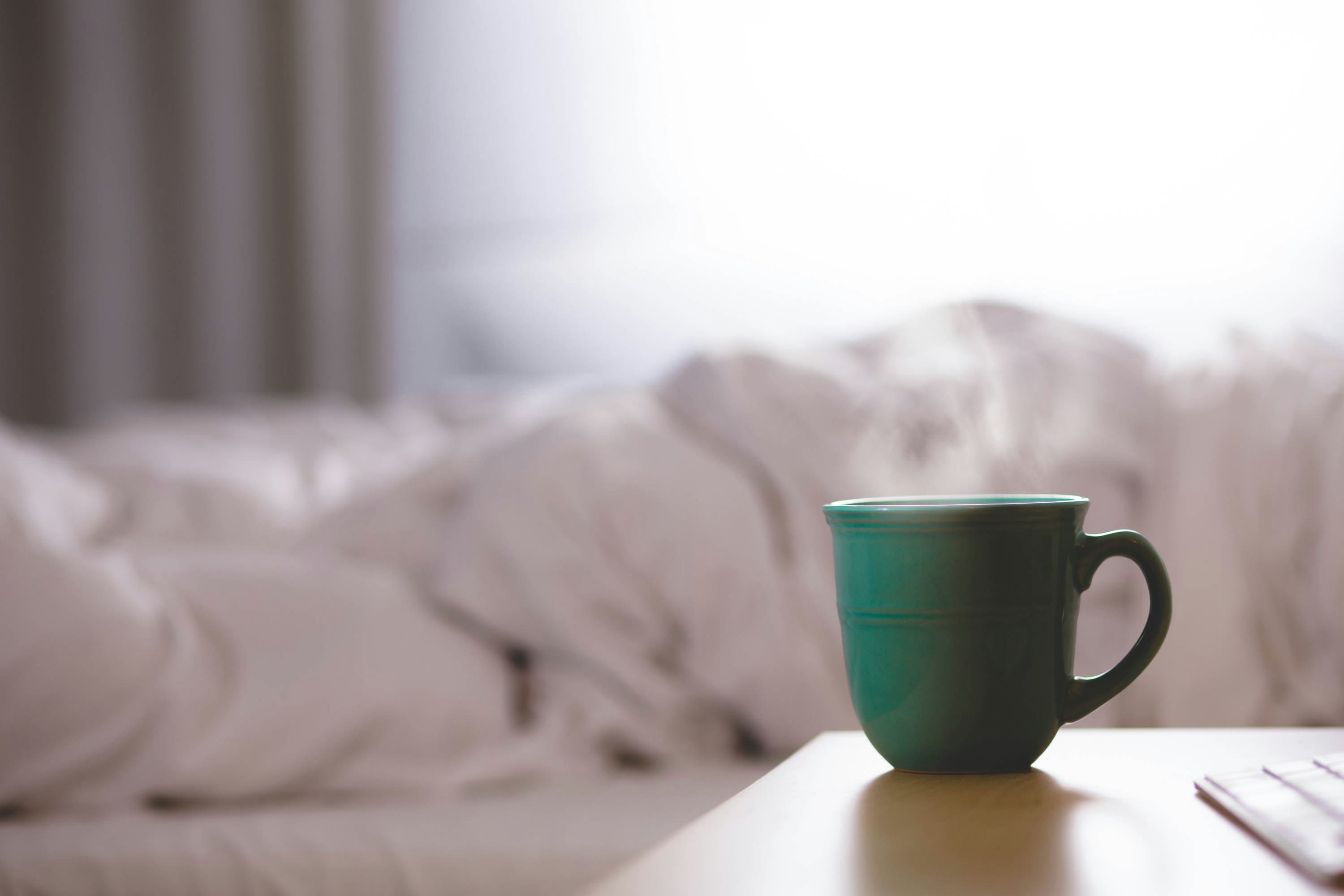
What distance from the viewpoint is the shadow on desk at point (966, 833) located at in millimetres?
234

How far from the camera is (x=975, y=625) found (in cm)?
32

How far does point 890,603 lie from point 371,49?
8.17ft

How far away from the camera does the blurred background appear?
1.60m

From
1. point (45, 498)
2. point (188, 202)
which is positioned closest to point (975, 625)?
point (45, 498)

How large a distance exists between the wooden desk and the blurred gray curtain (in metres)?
2.32

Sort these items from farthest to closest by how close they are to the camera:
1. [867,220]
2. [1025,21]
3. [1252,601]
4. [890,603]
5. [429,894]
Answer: [867,220] → [1025,21] → [1252,601] → [429,894] → [890,603]

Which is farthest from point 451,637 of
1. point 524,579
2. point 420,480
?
point 420,480

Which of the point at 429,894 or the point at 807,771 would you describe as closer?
the point at 807,771

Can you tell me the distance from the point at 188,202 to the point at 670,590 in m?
2.30

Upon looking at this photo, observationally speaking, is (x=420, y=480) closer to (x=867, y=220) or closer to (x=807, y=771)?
(x=807, y=771)

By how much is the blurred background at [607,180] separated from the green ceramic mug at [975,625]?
60 centimetres

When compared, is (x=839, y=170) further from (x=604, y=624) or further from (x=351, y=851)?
(x=351, y=851)

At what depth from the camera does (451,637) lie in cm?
80

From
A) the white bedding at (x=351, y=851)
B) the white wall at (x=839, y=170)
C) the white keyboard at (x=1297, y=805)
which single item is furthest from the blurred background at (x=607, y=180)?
the white keyboard at (x=1297, y=805)
